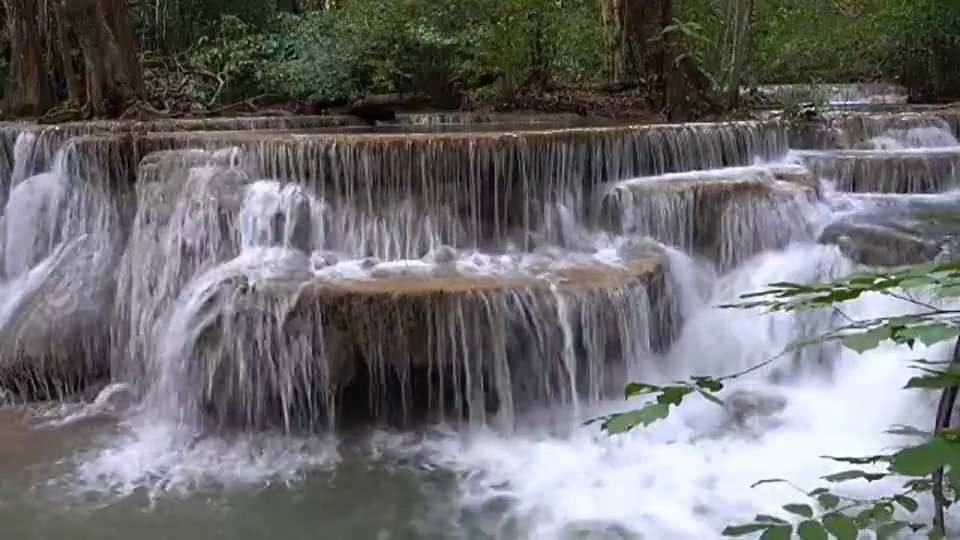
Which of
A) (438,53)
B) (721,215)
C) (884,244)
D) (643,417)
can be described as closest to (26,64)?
(438,53)

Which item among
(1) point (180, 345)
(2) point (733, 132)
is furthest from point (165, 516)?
(2) point (733, 132)

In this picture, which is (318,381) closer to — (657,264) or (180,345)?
(180,345)

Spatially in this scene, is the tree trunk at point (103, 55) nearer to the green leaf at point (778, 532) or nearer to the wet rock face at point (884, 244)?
the wet rock face at point (884, 244)

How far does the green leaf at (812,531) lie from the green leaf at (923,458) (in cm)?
19

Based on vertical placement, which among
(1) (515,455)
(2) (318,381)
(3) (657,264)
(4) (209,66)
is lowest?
(1) (515,455)

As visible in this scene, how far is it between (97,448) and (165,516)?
3.62ft


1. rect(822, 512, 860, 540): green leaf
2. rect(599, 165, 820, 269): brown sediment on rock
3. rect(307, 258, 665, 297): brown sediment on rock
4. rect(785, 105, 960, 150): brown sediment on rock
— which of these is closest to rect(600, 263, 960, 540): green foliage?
rect(822, 512, 860, 540): green leaf

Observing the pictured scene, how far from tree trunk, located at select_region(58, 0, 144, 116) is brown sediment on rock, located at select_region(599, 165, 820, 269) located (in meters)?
5.25

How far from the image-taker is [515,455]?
5.13 metres

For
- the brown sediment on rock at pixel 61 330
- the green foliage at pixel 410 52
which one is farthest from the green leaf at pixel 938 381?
the green foliage at pixel 410 52

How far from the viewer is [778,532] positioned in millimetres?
1520

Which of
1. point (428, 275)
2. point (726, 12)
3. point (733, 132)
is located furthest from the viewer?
point (726, 12)

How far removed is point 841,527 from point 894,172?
6.77 meters

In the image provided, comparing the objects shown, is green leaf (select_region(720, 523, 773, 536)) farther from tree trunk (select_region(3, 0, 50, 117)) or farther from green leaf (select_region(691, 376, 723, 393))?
tree trunk (select_region(3, 0, 50, 117))
